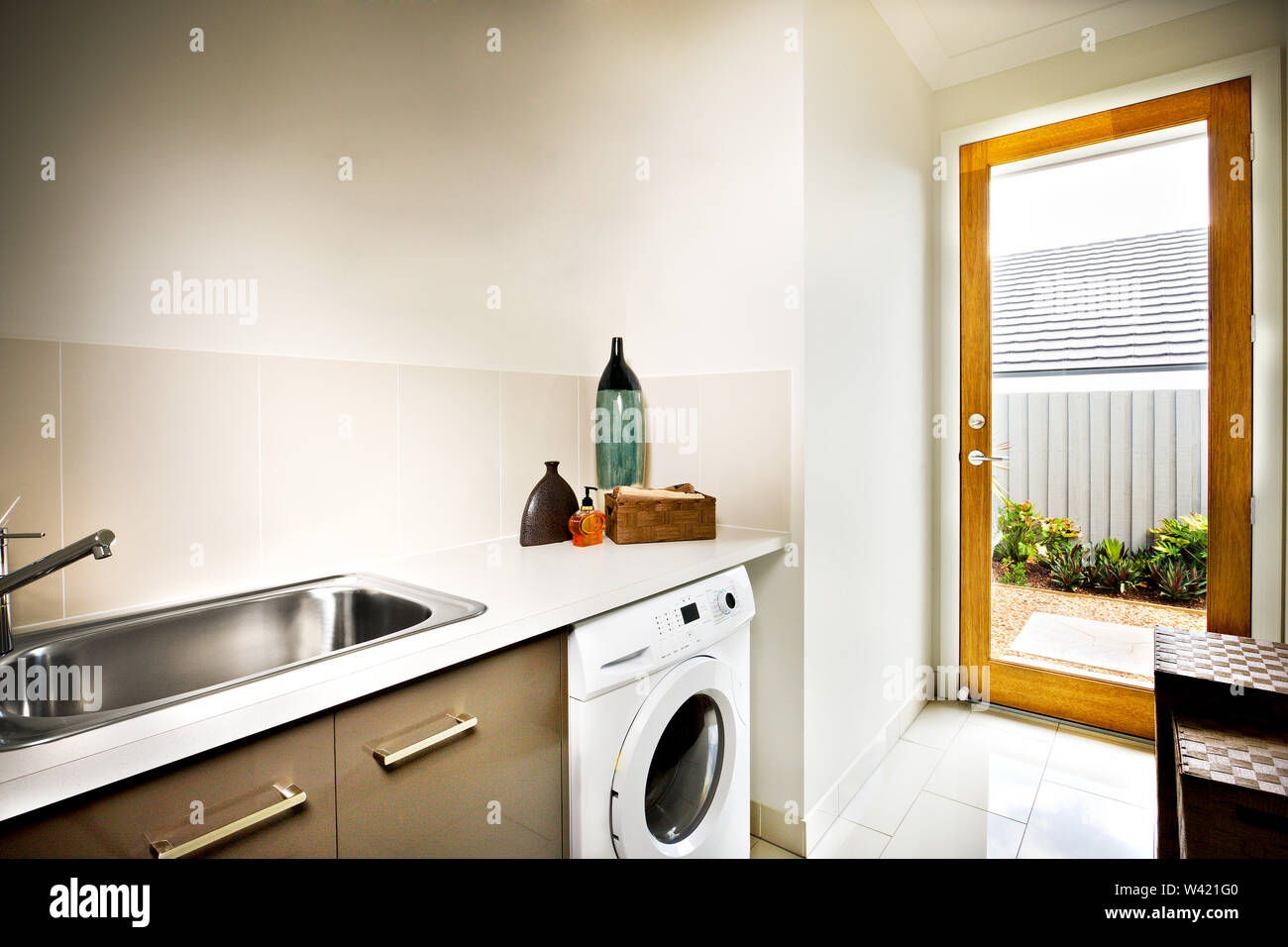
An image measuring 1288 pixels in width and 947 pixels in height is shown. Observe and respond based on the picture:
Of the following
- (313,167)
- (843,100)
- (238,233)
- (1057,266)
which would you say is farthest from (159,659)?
(1057,266)

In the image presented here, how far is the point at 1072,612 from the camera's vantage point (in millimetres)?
2588

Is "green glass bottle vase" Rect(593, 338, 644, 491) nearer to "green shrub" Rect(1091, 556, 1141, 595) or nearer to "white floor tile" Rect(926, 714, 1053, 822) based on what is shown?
"white floor tile" Rect(926, 714, 1053, 822)

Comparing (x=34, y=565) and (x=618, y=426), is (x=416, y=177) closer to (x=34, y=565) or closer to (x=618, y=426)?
(x=618, y=426)

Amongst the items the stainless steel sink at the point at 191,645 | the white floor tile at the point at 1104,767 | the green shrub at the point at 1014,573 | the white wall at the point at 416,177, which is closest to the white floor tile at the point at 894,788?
the white floor tile at the point at 1104,767

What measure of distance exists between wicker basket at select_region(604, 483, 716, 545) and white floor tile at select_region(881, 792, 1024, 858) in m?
1.08

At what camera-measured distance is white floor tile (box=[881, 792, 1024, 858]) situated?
184cm

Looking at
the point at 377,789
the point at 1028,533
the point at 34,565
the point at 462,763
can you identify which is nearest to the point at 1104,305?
the point at 1028,533

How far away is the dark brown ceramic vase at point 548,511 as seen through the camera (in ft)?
5.95

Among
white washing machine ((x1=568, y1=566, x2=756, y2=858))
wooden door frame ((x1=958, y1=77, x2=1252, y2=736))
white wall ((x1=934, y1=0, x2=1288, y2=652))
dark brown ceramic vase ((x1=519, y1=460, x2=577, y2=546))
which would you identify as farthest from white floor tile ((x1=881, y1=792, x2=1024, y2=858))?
dark brown ceramic vase ((x1=519, y1=460, x2=577, y2=546))

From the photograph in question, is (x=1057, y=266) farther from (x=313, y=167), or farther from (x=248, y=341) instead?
(x=248, y=341)

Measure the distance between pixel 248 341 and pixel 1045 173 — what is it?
2891mm

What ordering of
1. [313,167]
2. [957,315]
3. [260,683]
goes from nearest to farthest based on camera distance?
[260,683] → [313,167] → [957,315]

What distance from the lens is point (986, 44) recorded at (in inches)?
95.5

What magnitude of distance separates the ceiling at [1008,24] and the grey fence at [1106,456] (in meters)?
1.31
